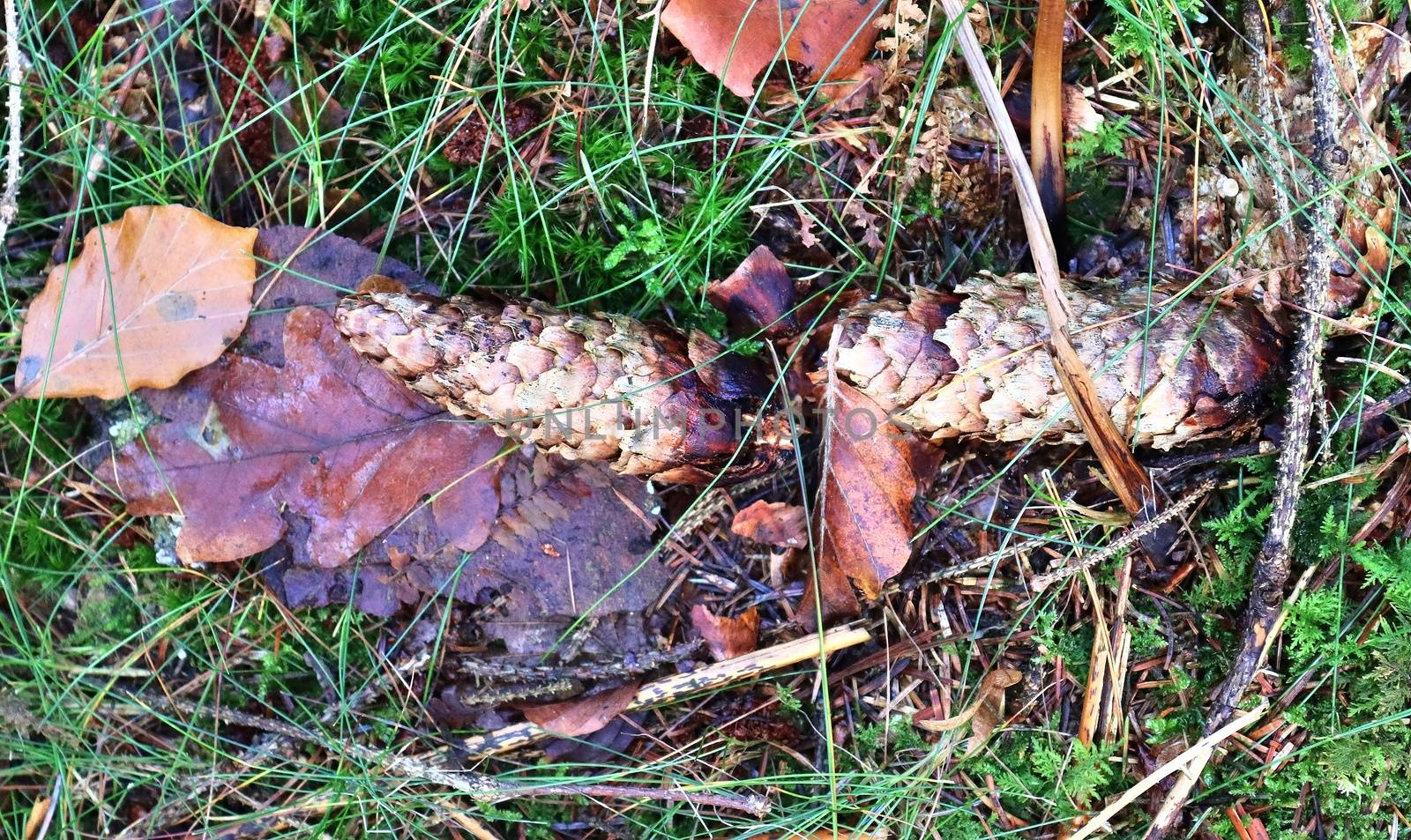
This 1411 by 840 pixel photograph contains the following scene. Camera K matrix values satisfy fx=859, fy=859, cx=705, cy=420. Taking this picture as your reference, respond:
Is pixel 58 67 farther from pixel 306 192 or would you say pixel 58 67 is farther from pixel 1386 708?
pixel 1386 708

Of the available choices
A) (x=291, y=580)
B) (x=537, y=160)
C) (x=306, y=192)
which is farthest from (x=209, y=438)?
(x=537, y=160)

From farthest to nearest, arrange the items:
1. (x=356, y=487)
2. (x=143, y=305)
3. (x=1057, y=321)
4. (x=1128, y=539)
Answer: (x=143, y=305) < (x=356, y=487) < (x=1128, y=539) < (x=1057, y=321)

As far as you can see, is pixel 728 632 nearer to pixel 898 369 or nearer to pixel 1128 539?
pixel 898 369

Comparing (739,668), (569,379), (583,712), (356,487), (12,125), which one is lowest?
(583,712)

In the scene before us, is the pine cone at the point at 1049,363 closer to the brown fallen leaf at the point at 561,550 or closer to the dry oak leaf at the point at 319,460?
the brown fallen leaf at the point at 561,550

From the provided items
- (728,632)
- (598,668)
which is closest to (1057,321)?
(728,632)

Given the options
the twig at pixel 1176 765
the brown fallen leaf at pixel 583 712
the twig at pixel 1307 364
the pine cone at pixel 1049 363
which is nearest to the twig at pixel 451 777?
the brown fallen leaf at pixel 583 712

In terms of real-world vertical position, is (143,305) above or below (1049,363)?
below
